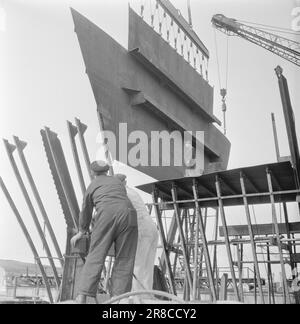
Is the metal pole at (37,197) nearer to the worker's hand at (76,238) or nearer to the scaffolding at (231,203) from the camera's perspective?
the scaffolding at (231,203)

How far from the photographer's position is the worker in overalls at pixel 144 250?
4062 millimetres

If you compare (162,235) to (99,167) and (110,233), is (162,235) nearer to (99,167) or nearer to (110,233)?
(99,167)

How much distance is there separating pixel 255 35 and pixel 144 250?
19241mm

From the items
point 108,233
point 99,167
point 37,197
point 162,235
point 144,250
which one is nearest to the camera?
point 108,233

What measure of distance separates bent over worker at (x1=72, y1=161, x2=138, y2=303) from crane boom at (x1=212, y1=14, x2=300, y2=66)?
17050 mm

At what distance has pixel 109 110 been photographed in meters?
8.66

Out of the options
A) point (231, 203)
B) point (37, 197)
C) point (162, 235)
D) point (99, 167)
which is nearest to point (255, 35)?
point (231, 203)

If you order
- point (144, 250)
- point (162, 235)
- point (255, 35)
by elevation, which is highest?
point (255, 35)

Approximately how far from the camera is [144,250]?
421 centimetres

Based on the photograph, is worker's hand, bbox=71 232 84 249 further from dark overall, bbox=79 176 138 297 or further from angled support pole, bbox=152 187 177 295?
angled support pole, bbox=152 187 177 295

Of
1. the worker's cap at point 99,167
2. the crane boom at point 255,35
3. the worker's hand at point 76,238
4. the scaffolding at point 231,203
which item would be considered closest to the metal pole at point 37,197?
the scaffolding at point 231,203

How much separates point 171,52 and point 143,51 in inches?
63.8

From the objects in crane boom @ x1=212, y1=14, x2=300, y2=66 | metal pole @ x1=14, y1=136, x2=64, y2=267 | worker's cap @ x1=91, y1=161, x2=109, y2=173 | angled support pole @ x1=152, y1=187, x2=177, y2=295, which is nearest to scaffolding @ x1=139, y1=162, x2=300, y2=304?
angled support pole @ x1=152, y1=187, x2=177, y2=295
